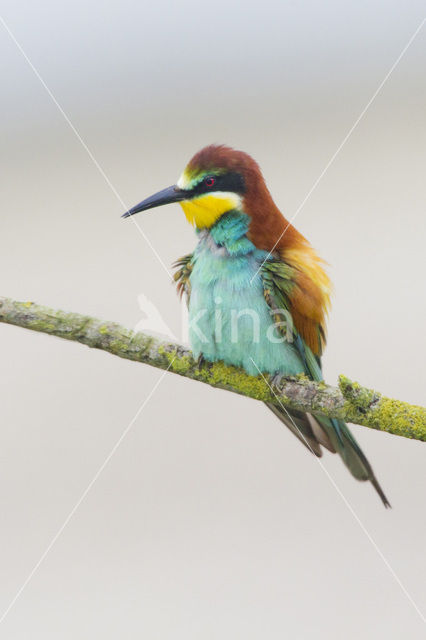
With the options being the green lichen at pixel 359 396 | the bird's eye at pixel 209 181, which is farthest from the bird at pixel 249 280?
the green lichen at pixel 359 396

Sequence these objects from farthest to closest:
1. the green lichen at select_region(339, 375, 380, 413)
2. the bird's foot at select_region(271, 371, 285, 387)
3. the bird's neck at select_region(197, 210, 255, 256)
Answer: the bird's neck at select_region(197, 210, 255, 256) → the bird's foot at select_region(271, 371, 285, 387) → the green lichen at select_region(339, 375, 380, 413)

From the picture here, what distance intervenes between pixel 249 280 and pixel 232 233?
0.28 ft

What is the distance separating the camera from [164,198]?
44.6 inches

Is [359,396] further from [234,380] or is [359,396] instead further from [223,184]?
[223,184]

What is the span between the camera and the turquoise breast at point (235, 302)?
1140 mm

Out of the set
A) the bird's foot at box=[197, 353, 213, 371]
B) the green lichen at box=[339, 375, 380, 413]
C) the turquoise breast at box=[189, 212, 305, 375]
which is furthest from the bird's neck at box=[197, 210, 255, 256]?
the green lichen at box=[339, 375, 380, 413]

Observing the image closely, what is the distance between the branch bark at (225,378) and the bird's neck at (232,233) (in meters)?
0.21

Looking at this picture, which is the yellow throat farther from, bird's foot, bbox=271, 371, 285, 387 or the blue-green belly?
bird's foot, bbox=271, 371, 285, 387

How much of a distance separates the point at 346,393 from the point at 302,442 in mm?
425

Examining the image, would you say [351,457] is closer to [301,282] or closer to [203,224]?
[301,282]

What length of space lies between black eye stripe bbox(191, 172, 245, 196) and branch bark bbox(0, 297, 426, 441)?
266mm

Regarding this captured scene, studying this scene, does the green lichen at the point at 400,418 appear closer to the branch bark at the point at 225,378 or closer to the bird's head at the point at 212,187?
the branch bark at the point at 225,378

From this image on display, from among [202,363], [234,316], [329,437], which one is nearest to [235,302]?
[234,316]

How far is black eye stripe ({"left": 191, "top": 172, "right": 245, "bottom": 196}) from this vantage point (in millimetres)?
1130
